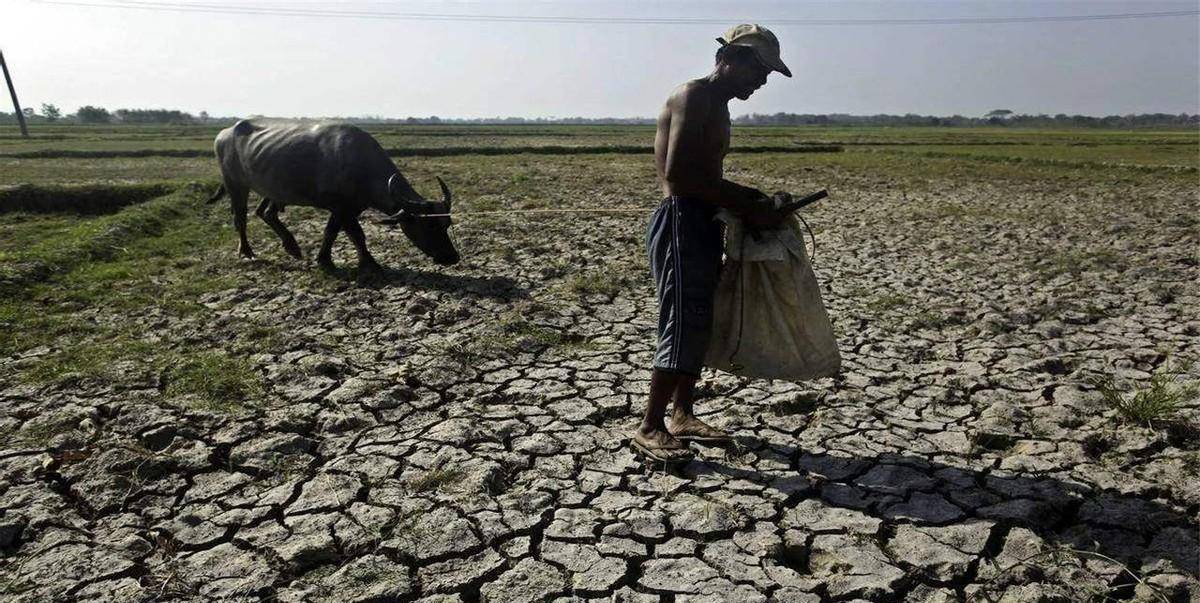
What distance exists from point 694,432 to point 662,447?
0.18 metres

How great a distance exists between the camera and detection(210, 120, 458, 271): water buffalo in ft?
23.4

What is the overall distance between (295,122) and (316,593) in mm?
6515

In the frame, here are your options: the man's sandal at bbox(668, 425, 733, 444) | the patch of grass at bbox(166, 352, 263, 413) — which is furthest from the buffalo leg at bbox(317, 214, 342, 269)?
the man's sandal at bbox(668, 425, 733, 444)

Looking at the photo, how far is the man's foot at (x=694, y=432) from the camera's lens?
3.39 metres

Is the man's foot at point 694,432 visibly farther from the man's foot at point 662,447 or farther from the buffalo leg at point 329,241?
the buffalo leg at point 329,241

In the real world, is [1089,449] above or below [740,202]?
below

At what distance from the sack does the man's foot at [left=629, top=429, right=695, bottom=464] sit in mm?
422

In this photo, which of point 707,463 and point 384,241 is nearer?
point 707,463

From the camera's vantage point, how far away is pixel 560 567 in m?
2.65

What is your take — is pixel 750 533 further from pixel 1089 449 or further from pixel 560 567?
pixel 1089 449

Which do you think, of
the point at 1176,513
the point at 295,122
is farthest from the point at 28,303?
the point at 1176,513

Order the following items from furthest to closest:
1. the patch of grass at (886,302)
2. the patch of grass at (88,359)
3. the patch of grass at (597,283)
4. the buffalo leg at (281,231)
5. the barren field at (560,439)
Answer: the buffalo leg at (281,231)
the patch of grass at (597,283)
the patch of grass at (886,302)
the patch of grass at (88,359)
the barren field at (560,439)

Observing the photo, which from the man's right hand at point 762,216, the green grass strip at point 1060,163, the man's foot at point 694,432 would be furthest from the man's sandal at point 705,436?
the green grass strip at point 1060,163

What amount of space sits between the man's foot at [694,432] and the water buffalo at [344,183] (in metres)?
4.23
